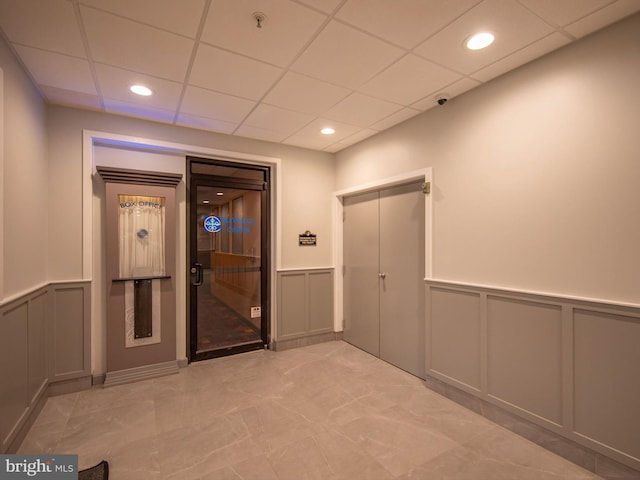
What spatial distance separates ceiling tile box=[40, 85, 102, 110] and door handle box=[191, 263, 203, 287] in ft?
6.45

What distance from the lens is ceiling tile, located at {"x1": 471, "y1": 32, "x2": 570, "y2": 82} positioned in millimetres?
2107

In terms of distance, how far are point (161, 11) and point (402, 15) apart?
57.7 inches

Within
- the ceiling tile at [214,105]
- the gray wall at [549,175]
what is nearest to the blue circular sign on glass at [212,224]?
the ceiling tile at [214,105]

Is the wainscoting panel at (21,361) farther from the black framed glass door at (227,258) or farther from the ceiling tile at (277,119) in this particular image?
the ceiling tile at (277,119)

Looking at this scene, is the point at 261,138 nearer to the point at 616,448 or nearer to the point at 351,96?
the point at 351,96

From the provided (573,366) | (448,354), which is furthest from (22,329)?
(573,366)

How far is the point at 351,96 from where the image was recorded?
115 inches

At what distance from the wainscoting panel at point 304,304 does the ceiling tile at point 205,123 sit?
2.00 meters

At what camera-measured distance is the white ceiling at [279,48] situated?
6.00ft

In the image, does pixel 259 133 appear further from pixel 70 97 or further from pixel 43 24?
pixel 43 24

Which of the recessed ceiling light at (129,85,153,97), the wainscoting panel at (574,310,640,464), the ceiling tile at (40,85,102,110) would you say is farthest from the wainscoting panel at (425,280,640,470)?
the ceiling tile at (40,85,102,110)

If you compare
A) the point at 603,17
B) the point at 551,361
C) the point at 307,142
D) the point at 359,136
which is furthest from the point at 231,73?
the point at 551,361

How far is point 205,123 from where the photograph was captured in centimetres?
357

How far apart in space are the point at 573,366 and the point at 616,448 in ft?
1.60
